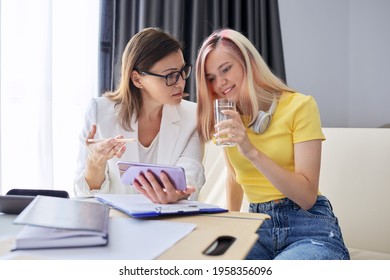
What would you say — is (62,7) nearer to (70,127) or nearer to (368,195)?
(70,127)

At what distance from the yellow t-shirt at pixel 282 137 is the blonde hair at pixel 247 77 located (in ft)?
0.18

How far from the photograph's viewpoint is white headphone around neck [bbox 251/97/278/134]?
1267mm

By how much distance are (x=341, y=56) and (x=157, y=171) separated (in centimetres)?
155

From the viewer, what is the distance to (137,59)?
1.51m

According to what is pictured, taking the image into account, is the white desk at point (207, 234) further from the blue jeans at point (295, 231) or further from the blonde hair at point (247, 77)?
the blonde hair at point (247, 77)

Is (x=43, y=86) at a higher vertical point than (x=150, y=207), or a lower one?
higher

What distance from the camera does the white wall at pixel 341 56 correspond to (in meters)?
2.09

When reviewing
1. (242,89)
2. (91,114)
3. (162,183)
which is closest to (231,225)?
(162,183)

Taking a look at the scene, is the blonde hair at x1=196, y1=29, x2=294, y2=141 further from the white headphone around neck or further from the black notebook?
the black notebook

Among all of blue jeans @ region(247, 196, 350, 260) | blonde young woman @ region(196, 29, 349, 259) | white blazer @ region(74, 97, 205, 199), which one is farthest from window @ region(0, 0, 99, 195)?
blue jeans @ region(247, 196, 350, 260)

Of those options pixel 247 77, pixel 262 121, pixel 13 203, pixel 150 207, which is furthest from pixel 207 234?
pixel 247 77

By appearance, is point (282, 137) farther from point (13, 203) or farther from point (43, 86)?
point (43, 86)

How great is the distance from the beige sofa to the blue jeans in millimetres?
424

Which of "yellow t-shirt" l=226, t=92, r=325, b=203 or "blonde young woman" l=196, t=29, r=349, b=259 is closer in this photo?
"blonde young woman" l=196, t=29, r=349, b=259
